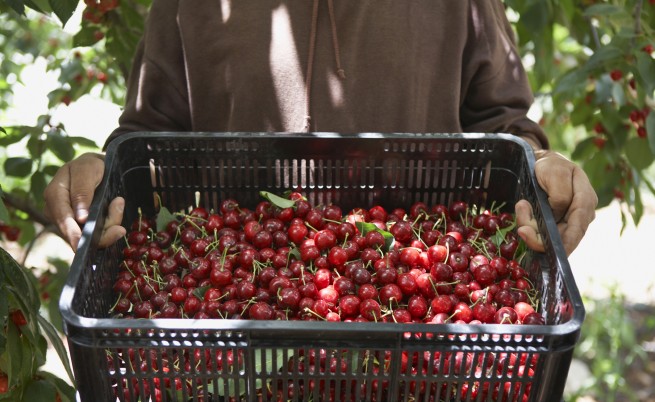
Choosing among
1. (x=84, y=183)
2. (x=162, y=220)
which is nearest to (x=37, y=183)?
(x=162, y=220)

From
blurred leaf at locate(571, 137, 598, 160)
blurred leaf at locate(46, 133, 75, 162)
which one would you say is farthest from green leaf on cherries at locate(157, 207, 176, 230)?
blurred leaf at locate(571, 137, 598, 160)

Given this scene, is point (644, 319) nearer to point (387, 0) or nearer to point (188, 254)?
point (387, 0)

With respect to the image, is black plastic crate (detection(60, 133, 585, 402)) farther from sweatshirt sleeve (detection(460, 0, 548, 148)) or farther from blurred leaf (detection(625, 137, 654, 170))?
blurred leaf (detection(625, 137, 654, 170))

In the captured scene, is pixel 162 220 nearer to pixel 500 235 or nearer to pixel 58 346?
pixel 58 346

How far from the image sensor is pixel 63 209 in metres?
1.48

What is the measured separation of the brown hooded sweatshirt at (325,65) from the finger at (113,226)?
459 millimetres

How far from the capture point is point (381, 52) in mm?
1898

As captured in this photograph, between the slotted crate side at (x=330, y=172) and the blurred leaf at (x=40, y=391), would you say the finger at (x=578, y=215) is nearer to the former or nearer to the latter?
the slotted crate side at (x=330, y=172)

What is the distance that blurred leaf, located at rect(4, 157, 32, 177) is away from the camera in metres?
2.31

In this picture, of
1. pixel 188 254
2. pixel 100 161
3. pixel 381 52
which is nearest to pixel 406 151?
pixel 381 52

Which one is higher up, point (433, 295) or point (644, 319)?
point (433, 295)

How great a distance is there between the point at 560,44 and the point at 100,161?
115 inches

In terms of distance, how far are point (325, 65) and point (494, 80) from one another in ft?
1.50

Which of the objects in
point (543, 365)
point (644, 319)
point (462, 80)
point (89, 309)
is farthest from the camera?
point (644, 319)
